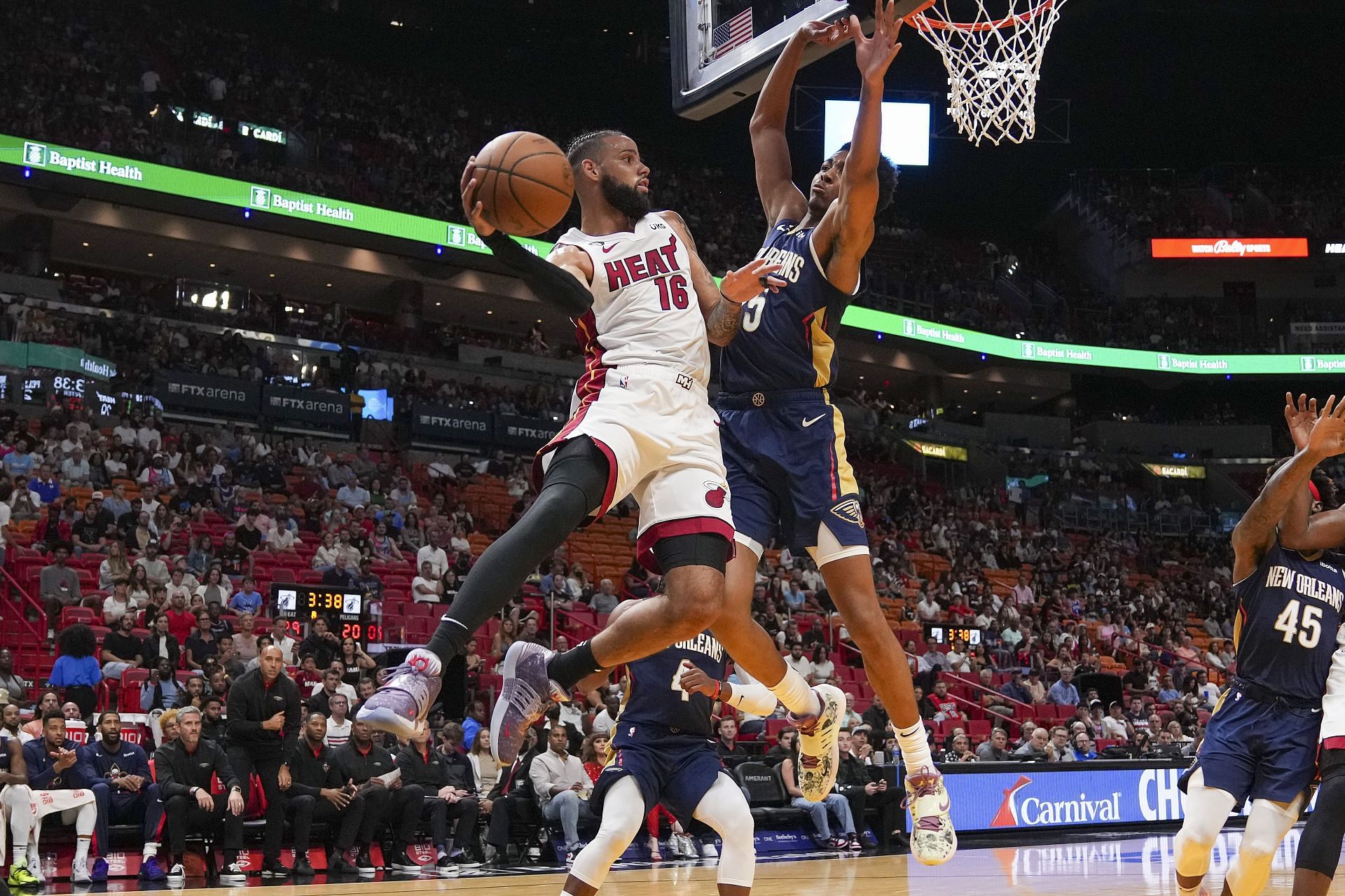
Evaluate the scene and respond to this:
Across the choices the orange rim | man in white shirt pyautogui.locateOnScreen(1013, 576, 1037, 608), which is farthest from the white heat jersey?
man in white shirt pyautogui.locateOnScreen(1013, 576, 1037, 608)

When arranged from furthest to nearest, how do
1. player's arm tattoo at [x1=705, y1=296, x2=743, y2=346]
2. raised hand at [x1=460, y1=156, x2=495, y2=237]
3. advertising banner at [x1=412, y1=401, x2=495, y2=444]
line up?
advertising banner at [x1=412, y1=401, x2=495, y2=444], player's arm tattoo at [x1=705, y1=296, x2=743, y2=346], raised hand at [x1=460, y1=156, x2=495, y2=237]

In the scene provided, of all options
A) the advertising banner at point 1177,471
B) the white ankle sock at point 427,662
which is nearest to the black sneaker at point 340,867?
the white ankle sock at point 427,662

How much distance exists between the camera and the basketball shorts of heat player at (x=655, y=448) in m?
4.14

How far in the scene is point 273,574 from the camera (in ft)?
53.3

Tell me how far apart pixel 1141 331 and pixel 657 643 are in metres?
34.6

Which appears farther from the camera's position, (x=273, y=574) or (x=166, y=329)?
(x=166, y=329)

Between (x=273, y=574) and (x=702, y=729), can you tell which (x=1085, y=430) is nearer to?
(x=273, y=574)

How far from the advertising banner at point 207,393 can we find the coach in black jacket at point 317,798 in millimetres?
12097

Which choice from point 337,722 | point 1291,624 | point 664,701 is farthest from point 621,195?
point 337,722

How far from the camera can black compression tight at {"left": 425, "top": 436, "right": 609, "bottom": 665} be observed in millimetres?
3672

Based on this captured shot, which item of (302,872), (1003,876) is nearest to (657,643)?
(1003,876)

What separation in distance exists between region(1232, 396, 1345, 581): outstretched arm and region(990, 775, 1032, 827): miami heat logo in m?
8.71

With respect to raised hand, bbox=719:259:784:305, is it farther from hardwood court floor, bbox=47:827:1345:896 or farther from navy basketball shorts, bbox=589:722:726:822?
hardwood court floor, bbox=47:827:1345:896

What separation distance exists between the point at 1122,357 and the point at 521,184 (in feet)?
110
